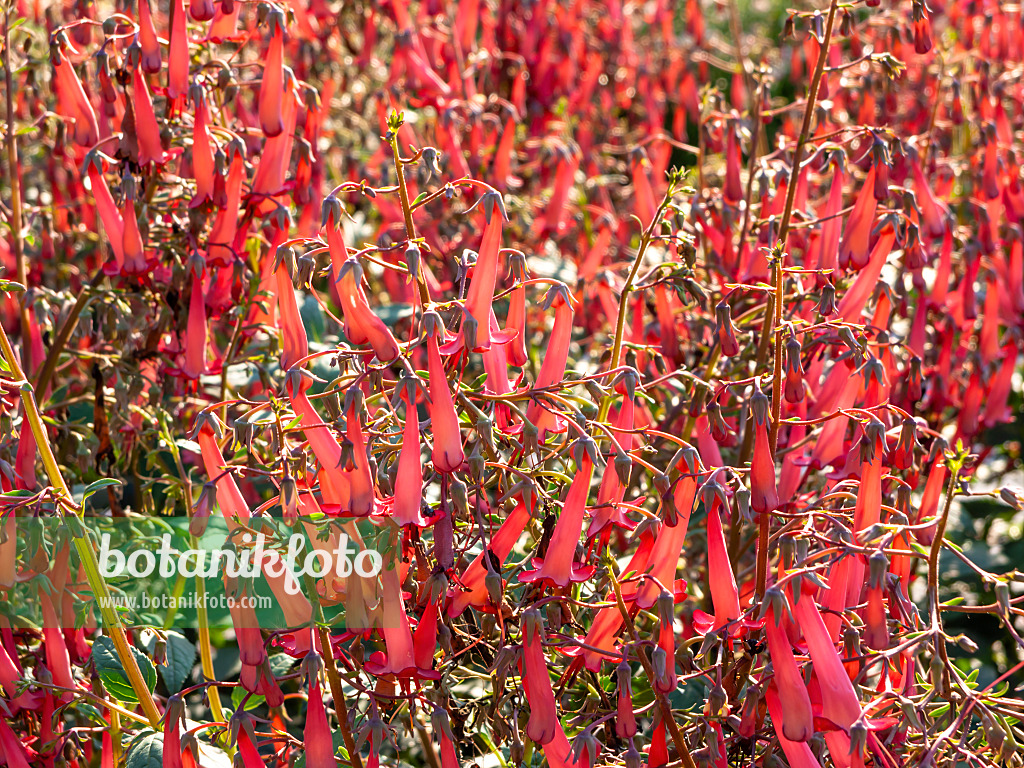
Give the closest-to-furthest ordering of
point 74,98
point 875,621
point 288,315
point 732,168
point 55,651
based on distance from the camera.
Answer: point 875,621 < point 288,315 < point 55,651 < point 74,98 < point 732,168

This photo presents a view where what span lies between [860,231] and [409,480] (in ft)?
3.56

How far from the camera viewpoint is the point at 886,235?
6.33 feet

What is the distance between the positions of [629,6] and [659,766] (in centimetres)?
419

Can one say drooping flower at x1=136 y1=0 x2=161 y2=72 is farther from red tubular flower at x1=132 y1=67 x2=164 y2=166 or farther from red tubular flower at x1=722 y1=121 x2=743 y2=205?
red tubular flower at x1=722 y1=121 x2=743 y2=205

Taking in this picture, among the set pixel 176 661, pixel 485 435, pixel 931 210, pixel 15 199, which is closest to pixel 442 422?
pixel 485 435

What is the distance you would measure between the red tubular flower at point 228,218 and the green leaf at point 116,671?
31.6 inches

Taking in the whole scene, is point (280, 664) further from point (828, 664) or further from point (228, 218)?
point (828, 664)

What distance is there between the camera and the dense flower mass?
51.6 inches

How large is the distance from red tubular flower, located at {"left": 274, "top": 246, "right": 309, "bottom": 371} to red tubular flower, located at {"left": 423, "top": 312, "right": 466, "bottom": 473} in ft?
0.84

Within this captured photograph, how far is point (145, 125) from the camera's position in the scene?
1.96m

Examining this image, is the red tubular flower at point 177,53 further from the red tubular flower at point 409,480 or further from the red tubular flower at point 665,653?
the red tubular flower at point 665,653

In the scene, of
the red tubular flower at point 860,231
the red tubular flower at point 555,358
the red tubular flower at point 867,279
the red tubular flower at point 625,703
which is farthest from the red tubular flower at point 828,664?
the red tubular flower at point 860,231

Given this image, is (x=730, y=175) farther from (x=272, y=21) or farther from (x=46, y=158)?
(x=46, y=158)

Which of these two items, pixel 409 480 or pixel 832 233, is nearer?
pixel 409 480
